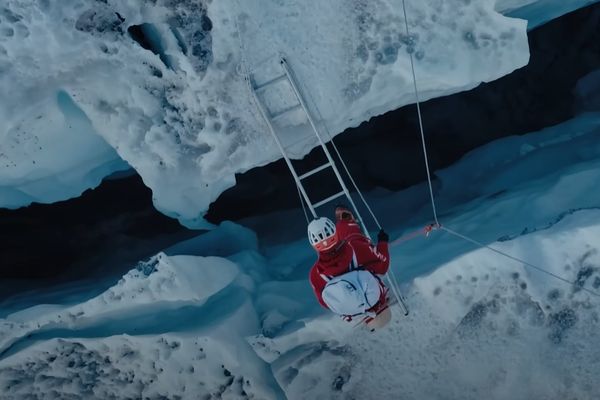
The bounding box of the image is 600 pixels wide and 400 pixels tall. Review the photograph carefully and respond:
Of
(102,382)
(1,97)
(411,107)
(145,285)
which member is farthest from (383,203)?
(1,97)

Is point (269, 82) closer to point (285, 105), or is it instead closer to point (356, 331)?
point (285, 105)

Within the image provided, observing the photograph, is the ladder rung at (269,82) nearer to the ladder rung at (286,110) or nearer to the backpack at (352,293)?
the ladder rung at (286,110)

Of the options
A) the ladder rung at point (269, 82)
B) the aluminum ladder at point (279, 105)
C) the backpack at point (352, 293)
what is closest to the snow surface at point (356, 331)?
the backpack at point (352, 293)

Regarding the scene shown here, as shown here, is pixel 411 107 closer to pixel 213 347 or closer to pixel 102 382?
pixel 213 347

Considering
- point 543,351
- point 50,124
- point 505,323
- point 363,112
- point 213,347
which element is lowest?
point 543,351

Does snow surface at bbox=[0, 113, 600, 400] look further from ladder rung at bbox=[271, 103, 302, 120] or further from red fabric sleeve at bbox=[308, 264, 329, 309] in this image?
ladder rung at bbox=[271, 103, 302, 120]

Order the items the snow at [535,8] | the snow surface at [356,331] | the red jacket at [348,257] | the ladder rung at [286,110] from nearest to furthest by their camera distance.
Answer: the red jacket at [348,257] < the ladder rung at [286,110] < the snow surface at [356,331] < the snow at [535,8]

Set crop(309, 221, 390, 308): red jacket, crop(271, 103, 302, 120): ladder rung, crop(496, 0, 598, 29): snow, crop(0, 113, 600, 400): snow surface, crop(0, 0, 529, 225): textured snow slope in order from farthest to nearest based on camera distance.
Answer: crop(496, 0, 598, 29): snow
crop(0, 113, 600, 400): snow surface
crop(271, 103, 302, 120): ladder rung
crop(309, 221, 390, 308): red jacket
crop(0, 0, 529, 225): textured snow slope

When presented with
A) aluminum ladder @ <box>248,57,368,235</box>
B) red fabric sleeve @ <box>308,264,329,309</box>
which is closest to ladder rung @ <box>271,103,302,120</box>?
aluminum ladder @ <box>248,57,368,235</box>
